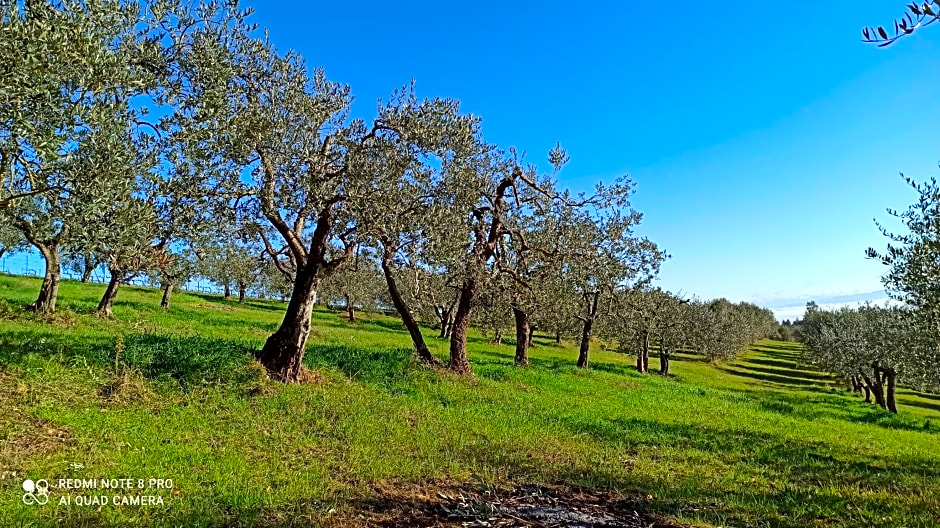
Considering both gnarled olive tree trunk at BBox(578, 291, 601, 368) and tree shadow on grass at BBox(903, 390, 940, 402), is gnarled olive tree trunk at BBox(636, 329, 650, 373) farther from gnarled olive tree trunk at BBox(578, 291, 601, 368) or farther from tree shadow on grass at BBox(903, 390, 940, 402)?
tree shadow on grass at BBox(903, 390, 940, 402)

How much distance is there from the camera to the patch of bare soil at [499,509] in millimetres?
7340

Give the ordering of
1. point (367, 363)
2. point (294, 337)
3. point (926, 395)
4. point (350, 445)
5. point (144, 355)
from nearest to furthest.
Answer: point (350, 445), point (144, 355), point (294, 337), point (367, 363), point (926, 395)

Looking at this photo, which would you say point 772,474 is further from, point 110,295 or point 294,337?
point 110,295

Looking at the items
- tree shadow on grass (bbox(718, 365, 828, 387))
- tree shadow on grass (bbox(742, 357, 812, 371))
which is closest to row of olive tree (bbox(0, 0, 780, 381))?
tree shadow on grass (bbox(718, 365, 828, 387))

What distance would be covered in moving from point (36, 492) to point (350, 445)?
5.09 m

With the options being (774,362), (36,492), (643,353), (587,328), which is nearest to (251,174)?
(36,492)

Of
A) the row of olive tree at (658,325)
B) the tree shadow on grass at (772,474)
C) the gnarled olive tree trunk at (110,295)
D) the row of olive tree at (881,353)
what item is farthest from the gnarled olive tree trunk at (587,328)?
the gnarled olive tree trunk at (110,295)

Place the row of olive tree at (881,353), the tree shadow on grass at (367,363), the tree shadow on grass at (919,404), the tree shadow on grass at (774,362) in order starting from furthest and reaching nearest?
the tree shadow on grass at (774,362)
the tree shadow on grass at (919,404)
the row of olive tree at (881,353)
the tree shadow on grass at (367,363)

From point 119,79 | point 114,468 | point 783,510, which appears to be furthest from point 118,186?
point 783,510

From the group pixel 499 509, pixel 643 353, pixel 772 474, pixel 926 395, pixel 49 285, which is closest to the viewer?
pixel 499 509

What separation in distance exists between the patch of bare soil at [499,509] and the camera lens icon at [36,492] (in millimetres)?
3801

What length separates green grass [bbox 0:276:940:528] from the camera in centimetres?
748

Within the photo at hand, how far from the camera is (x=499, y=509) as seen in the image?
8000 millimetres

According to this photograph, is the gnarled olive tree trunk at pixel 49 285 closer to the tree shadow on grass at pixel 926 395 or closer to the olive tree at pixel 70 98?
the olive tree at pixel 70 98
